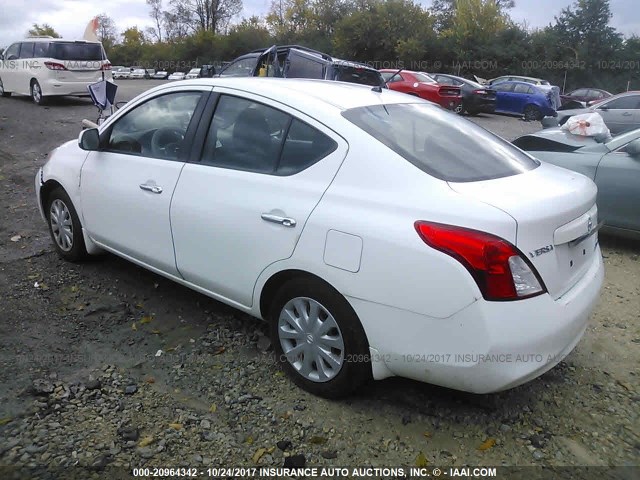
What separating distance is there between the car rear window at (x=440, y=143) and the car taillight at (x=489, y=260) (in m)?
0.37

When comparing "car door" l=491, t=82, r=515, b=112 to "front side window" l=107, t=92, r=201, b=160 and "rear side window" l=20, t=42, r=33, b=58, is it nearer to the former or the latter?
"rear side window" l=20, t=42, r=33, b=58

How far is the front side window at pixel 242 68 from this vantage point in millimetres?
11703

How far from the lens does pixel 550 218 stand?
8.04 feet

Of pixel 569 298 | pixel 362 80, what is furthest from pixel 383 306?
pixel 362 80

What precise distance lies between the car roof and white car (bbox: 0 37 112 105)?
11702 millimetres

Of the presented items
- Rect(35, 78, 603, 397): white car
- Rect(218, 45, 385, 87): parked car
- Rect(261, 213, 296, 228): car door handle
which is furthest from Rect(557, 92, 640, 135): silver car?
Rect(261, 213, 296, 228): car door handle

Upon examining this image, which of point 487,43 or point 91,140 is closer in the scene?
point 91,140

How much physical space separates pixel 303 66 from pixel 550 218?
31.5ft

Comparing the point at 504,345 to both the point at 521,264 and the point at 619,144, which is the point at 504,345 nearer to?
the point at 521,264

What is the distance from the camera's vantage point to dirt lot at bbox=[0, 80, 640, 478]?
8.25 ft

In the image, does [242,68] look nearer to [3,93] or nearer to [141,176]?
[3,93]

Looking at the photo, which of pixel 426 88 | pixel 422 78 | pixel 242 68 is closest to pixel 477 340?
pixel 242 68

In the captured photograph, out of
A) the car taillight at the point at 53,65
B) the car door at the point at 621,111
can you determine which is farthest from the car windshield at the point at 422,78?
the car taillight at the point at 53,65

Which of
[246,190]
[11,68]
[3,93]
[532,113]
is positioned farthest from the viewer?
[532,113]
